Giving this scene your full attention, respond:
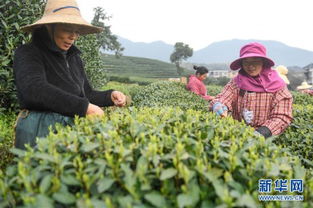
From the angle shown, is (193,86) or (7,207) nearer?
(7,207)

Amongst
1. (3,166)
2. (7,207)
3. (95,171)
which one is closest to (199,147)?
(95,171)

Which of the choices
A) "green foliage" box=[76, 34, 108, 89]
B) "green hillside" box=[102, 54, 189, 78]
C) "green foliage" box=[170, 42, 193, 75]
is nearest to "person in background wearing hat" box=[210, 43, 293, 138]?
"green foliage" box=[76, 34, 108, 89]

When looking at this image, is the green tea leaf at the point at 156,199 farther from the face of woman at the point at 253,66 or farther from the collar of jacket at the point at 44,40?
the face of woman at the point at 253,66

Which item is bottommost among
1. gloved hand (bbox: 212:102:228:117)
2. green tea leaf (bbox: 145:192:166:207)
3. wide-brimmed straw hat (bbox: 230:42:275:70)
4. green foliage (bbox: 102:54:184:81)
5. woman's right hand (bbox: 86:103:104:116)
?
green foliage (bbox: 102:54:184:81)

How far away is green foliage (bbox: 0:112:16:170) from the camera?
317 cm

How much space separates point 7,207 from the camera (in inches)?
59.6

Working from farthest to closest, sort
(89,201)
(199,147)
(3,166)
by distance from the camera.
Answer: (3,166) → (199,147) → (89,201)

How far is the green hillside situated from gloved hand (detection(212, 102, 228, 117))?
46.5m

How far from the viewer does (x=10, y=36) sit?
4.29 m

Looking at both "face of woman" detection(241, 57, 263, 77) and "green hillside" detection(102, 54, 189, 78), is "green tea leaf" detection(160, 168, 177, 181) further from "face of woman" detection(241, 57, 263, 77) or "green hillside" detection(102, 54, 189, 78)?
"green hillside" detection(102, 54, 189, 78)

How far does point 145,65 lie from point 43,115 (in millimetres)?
57476

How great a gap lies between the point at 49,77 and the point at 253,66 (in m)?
2.29

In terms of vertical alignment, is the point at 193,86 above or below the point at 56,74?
below

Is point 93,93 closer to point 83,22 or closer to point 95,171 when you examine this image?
point 83,22
